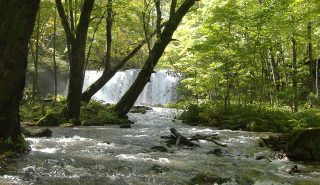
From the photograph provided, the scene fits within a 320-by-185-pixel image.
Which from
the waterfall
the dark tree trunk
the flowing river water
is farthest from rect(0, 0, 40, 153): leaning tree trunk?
the waterfall

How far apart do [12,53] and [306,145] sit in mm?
5593

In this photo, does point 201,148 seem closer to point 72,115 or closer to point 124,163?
point 124,163

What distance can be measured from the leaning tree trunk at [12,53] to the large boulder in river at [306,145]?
526 cm

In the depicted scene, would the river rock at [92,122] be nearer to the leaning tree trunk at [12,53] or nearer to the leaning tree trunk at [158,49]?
the leaning tree trunk at [158,49]

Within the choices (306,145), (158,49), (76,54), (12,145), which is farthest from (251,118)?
(12,145)

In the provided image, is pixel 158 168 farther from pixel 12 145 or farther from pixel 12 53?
pixel 12 53

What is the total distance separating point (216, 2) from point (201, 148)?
884 cm

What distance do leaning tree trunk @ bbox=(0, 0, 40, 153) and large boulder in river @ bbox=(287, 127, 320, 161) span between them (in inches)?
207

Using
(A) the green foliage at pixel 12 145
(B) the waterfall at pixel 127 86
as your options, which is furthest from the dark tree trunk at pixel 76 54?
(B) the waterfall at pixel 127 86

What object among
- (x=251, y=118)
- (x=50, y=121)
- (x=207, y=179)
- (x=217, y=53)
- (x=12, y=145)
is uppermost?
(x=217, y=53)

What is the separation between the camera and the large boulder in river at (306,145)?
4562mm

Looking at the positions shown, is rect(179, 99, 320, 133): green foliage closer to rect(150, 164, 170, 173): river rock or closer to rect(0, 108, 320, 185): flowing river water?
rect(0, 108, 320, 185): flowing river water

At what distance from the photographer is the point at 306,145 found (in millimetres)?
4598

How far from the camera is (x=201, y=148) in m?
5.71
